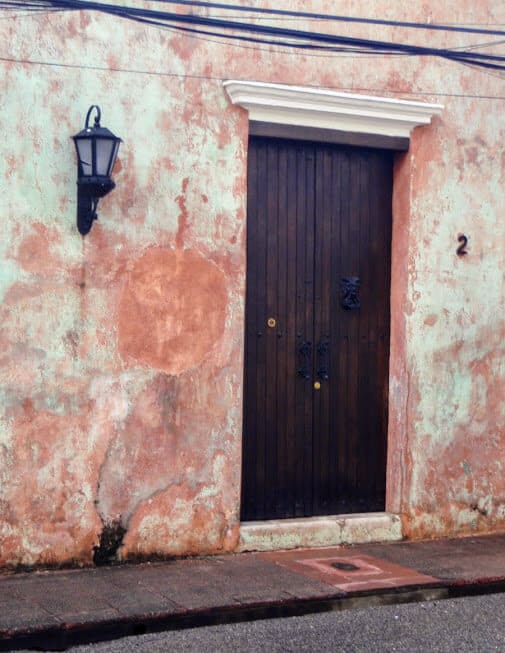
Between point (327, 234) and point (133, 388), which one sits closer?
point (133, 388)

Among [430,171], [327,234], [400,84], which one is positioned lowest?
[327,234]

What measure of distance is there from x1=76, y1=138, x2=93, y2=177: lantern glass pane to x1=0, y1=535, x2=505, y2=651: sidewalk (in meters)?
2.75

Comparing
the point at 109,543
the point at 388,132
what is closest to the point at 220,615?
the point at 109,543

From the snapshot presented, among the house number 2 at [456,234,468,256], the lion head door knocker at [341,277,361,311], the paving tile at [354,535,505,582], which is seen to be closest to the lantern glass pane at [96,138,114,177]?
the lion head door knocker at [341,277,361,311]

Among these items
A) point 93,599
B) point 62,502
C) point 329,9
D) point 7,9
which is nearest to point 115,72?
point 7,9

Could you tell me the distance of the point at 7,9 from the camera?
6992mm

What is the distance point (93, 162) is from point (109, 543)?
2672 mm

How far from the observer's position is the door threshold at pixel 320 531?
7914 millimetres

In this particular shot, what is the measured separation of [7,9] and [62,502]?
11.1ft

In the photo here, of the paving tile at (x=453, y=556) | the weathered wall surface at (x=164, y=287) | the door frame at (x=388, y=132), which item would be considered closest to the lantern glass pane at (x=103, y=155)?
the weathered wall surface at (x=164, y=287)

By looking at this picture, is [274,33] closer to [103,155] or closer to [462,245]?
[103,155]

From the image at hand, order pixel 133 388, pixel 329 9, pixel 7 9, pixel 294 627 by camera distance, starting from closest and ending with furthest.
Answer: pixel 294 627, pixel 7 9, pixel 133 388, pixel 329 9

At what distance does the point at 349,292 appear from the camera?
8461 millimetres

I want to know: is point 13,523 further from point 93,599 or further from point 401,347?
point 401,347
